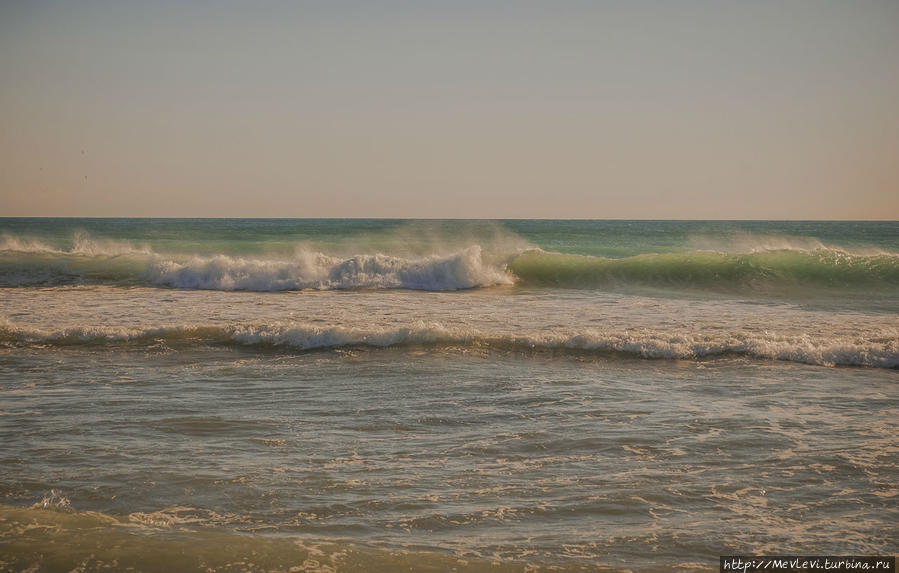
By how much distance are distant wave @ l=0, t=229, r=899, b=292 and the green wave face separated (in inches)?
1.2

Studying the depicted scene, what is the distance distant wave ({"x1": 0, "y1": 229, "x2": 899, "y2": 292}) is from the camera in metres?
21.8

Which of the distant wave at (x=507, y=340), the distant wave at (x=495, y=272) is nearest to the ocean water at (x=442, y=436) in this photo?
the distant wave at (x=507, y=340)

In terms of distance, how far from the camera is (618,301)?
1770 centimetres

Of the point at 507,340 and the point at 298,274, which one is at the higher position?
the point at 298,274

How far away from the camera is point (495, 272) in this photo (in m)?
22.9

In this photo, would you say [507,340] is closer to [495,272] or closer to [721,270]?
[495,272]

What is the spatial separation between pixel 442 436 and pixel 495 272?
16355mm

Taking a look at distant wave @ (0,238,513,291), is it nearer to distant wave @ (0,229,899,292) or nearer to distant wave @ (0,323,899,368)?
distant wave @ (0,229,899,292)

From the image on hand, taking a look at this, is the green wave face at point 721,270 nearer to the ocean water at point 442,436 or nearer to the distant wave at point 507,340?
the ocean water at point 442,436

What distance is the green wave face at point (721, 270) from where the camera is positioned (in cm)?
2150

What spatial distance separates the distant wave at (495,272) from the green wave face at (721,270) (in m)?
0.03

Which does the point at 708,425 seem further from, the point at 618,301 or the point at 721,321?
the point at 618,301

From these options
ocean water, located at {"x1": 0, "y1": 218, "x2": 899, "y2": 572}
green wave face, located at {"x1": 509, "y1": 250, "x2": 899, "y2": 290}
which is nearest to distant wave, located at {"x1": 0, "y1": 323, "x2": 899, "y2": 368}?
ocean water, located at {"x1": 0, "y1": 218, "x2": 899, "y2": 572}

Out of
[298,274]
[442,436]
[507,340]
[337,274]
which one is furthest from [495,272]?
[442,436]
